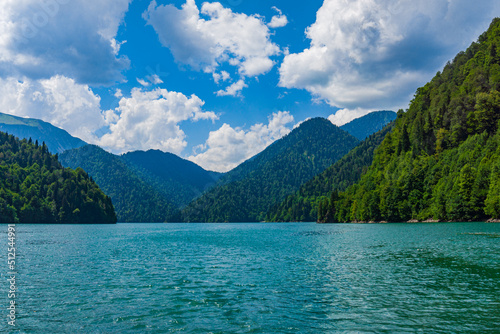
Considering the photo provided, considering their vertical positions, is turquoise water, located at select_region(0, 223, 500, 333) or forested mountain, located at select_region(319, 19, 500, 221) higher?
forested mountain, located at select_region(319, 19, 500, 221)

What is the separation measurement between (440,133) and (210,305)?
644ft

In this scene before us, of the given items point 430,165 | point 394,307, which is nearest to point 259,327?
point 394,307

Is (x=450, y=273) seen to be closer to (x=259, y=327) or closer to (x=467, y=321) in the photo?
(x=467, y=321)

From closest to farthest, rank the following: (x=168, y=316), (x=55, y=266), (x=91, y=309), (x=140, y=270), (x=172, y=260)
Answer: (x=168, y=316), (x=91, y=309), (x=140, y=270), (x=55, y=266), (x=172, y=260)

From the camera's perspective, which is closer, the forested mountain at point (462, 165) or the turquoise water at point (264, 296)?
the turquoise water at point (264, 296)

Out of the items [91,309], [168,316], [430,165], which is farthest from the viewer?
[430,165]

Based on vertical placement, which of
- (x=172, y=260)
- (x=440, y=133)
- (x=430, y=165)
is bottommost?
(x=172, y=260)

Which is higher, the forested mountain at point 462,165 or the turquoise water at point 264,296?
the forested mountain at point 462,165

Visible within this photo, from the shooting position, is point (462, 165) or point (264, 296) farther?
point (462, 165)

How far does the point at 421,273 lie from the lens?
38906 millimetres

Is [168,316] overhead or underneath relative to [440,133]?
underneath

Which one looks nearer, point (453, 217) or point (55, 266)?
point (55, 266)

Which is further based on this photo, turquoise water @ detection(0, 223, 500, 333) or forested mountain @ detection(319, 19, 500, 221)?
forested mountain @ detection(319, 19, 500, 221)

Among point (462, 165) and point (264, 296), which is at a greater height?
point (462, 165)
